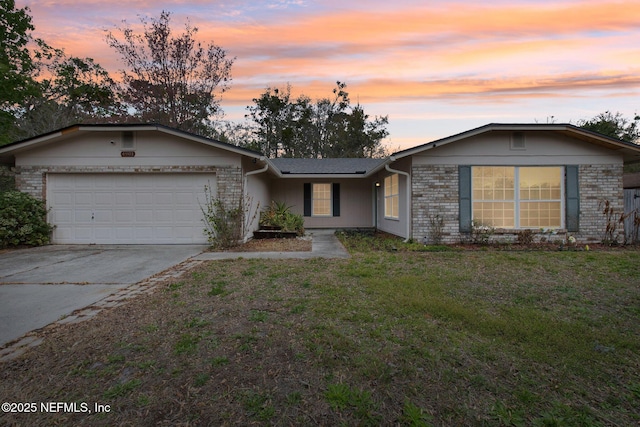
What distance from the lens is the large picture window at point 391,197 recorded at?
1141cm

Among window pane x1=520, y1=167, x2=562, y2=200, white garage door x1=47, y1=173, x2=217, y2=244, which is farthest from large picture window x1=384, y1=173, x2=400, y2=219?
white garage door x1=47, y1=173, x2=217, y2=244

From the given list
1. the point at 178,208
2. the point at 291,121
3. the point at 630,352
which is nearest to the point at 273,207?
the point at 178,208

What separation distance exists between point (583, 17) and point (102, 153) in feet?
42.8

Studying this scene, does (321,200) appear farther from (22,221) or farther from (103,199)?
(22,221)

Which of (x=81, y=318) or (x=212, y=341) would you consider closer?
(x=212, y=341)

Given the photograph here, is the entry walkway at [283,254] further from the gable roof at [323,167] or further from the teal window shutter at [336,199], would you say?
the teal window shutter at [336,199]

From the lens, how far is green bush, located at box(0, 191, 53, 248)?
8992mm

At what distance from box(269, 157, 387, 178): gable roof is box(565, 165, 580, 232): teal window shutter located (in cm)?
601

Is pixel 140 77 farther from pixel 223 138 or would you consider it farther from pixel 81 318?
pixel 81 318

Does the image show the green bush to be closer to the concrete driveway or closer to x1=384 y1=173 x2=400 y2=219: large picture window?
the concrete driveway

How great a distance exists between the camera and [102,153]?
9.72 metres

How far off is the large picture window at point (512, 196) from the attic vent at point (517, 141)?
2.14 feet

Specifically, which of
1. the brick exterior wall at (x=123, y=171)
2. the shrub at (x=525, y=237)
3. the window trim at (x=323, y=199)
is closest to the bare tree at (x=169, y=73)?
the window trim at (x=323, y=199)

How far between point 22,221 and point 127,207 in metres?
2.55
